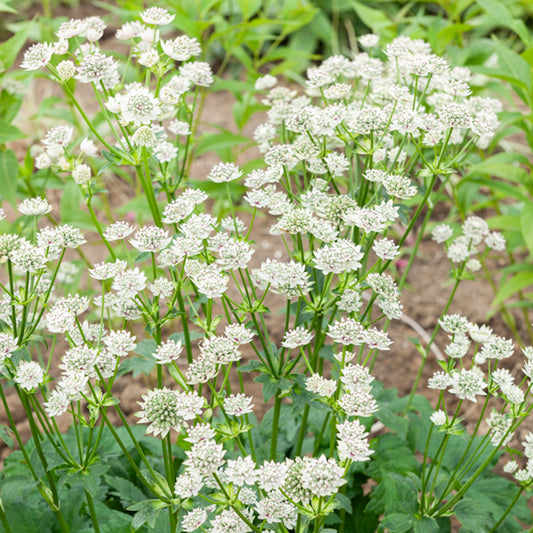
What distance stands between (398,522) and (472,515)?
0.73 ft

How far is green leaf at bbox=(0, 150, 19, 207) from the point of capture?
2.19 m

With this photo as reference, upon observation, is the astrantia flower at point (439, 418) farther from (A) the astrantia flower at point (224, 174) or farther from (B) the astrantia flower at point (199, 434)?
(A) the astrantia flower at point (224, 174)

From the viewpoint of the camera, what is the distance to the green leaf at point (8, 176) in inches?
86.0

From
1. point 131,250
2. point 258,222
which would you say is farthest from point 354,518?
point 258,222

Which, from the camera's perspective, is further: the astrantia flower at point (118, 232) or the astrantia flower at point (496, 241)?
the astrantia flower at point (496, 241)

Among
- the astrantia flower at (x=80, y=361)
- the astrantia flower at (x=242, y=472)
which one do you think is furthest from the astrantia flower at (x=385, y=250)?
the astrantia flower at (x=80, y=361)

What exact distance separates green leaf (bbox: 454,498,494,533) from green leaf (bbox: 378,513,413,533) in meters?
0.15

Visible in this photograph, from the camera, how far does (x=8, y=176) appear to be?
87.4 inches

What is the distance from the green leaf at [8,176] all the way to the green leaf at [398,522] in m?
1.56

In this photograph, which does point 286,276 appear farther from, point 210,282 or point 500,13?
point 500,13

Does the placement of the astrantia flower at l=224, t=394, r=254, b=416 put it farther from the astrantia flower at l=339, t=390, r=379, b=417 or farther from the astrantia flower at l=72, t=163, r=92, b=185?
the astrantia flower at l=72, t=163, r=92, b=185

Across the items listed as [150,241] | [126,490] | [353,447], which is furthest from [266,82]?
[126,490]

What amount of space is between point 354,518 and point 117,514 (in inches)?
28.8

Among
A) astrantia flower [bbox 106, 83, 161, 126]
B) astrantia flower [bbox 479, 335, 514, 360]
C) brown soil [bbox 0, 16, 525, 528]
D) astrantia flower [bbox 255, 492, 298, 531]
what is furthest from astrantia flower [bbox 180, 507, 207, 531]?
brown soil [bbox 0, 16, 525, 528]
